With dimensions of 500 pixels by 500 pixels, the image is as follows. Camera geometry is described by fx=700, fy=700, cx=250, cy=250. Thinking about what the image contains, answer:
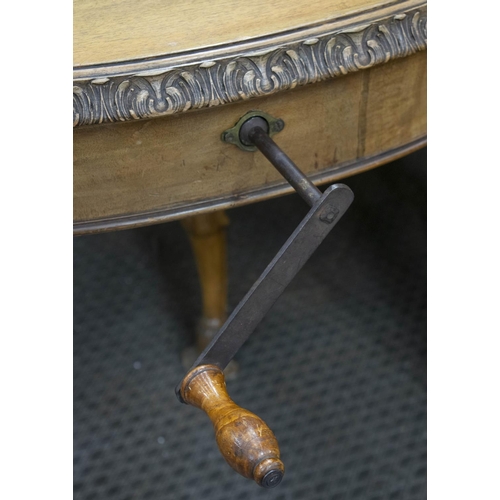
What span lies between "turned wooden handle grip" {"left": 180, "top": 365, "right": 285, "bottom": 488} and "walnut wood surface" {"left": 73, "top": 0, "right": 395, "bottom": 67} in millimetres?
184

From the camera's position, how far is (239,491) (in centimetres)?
81

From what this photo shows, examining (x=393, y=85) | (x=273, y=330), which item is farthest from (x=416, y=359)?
(x=393, y=85)

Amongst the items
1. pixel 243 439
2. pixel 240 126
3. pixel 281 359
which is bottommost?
pixel 281 359

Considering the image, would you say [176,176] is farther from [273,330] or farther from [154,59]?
[273,330]

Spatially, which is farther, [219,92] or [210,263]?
[210,263]

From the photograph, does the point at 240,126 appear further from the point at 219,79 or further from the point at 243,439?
the point at 243,439

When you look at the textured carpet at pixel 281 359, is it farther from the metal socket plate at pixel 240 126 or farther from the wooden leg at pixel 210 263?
the metal socket plate at pixel 240 126

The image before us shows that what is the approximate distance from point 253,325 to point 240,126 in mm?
117

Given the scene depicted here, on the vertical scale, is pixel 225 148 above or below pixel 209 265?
above

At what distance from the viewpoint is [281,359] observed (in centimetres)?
96

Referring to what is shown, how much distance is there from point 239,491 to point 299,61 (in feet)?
1.89

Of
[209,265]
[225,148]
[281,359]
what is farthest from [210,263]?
[225,148]

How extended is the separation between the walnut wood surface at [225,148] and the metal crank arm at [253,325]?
0.13ft

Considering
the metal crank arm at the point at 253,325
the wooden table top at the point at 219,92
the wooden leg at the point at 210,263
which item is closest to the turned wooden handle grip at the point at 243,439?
the metal crank arm at the point at 253,325
